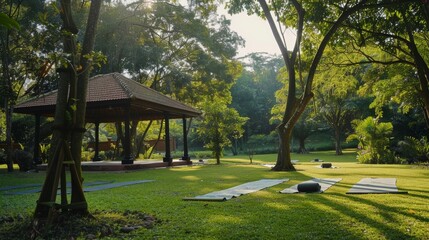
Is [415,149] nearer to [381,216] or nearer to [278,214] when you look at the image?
[381,216]

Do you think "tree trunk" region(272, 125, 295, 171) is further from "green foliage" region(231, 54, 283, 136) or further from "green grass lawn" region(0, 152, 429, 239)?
"green foliage" region(231, 54, 283, 136)

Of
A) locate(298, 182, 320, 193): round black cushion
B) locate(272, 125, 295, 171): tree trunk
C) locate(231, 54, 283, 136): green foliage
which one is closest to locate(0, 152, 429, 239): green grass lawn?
locate(298, 182, 320, 193): round black cushion

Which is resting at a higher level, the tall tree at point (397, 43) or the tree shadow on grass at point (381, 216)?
the tall tree at point (397, 43)

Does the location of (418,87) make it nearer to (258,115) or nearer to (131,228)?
(131,228)

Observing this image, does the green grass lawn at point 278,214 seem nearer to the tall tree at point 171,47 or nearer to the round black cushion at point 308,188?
the round black cushion at point 308,188

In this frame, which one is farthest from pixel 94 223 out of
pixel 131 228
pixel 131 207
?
pixel 131 207

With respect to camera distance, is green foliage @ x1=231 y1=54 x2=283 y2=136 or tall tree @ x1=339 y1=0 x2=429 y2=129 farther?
green foliage @ x1=231 y1=54 x2=283 y2=136

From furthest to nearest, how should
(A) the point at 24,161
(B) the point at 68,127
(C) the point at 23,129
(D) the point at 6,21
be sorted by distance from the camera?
1. (C) the point at 23,129
2. (A) the point at 24,161
3. (B) the point at 68,127
4. (D) the point at 6,21

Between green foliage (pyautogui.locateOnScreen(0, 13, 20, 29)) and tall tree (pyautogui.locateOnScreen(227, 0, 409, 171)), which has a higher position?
tall tree (pyautogui.locateOnScreen(227, 0, 409, 171))

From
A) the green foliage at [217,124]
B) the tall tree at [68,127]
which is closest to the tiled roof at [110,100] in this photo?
the green foliage at [217,124]

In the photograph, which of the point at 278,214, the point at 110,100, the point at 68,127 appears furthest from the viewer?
the point at 110,100

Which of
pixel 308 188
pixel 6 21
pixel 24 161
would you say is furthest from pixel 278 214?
pixel 24 161

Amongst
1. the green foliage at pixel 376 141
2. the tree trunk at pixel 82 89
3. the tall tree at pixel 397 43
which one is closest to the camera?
the tree trunk at pixel 82 89

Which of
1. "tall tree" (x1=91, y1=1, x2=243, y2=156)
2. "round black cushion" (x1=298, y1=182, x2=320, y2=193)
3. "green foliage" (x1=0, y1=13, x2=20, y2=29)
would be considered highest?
"tall tree" (x1=91, y1=1, x2=243, y2=156)
